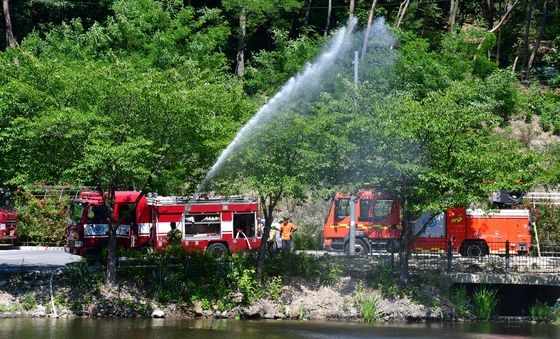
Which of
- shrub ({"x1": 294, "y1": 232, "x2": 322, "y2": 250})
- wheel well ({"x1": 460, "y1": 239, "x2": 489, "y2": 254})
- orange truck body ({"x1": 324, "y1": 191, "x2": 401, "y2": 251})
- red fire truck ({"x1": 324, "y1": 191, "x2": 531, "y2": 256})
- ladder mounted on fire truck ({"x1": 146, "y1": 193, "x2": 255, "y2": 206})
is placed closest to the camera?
ladder mounted on fire truck ({"x1": 146, "y1": 193, "x2": 255, "y2": 206})

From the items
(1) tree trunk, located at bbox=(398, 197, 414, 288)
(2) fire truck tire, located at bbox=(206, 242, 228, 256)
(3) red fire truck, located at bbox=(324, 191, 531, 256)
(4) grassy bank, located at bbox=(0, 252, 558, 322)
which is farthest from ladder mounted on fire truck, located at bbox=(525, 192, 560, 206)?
(2) fire truck tire, located at bbox=(206, 242, 228, 256)

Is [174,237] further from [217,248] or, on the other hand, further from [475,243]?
[475,243]

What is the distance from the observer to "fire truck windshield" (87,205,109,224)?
3400cm

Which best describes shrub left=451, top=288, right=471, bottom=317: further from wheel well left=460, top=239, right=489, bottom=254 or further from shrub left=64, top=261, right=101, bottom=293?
shrub left=64, top=261, right=101, bottom=293

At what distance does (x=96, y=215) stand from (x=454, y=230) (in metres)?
14.8

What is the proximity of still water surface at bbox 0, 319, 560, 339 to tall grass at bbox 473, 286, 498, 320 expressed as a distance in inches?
38.5

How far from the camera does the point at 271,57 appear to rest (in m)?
51.9

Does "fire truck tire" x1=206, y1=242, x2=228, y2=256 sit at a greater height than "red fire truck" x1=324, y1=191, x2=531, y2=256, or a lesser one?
lesser

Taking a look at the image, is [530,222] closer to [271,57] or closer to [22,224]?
[271,57]

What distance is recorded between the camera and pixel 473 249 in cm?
3653

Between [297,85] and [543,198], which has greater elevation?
[297,85]

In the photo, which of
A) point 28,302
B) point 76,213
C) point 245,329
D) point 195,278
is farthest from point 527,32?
point 28,302

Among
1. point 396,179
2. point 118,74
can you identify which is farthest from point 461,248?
point 118,74

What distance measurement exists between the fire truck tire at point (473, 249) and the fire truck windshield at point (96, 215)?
49.2 ft
